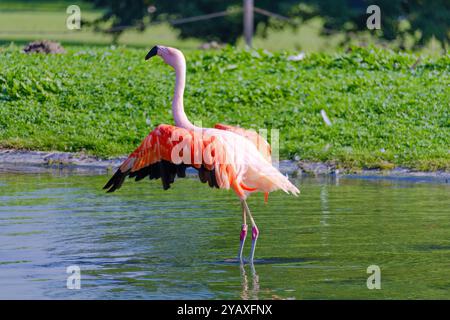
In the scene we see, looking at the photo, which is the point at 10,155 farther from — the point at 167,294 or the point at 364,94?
the point at 167,294

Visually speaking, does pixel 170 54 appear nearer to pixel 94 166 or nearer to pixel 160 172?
pixel 160 172

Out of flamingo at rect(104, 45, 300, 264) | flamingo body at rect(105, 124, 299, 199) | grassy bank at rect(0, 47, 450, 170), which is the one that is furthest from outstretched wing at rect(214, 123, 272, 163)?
grassy bank at rect(0, 47, 450, 170)

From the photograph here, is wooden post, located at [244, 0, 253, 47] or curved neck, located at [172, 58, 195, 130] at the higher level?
wooden post, located at [244, 0, 253, 47]

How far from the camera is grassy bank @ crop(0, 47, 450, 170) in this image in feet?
43.7

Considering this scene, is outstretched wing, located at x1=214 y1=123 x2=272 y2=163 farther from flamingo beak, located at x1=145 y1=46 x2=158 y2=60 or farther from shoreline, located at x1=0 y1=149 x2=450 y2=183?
shoreline, located at x1=0 y1=149 x2=450 y2=183

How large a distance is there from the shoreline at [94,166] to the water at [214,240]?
9.8 inches

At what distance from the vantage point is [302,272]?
8234 millimetres

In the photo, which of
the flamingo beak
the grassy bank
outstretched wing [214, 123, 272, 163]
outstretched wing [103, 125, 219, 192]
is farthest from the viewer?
the grassy bank

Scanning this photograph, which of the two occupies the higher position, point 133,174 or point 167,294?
point 133,174

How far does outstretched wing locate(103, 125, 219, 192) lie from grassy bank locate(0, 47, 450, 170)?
15.1 feet

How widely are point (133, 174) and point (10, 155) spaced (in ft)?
17.0

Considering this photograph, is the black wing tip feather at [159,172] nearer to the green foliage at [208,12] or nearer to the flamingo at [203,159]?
the flamingo at [203,159]

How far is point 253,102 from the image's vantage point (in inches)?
570
